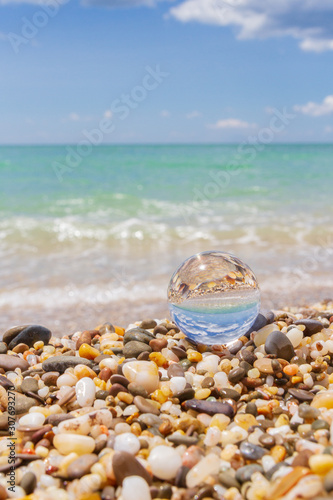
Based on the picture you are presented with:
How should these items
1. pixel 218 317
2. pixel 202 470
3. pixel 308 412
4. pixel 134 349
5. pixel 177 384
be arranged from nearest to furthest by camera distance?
1. pixel 202 470
2. pixel 308 412
3. pixel 177 384
4. pixel 218 317
5. pixel 134 349

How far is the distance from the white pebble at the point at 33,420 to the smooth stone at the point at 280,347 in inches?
49.8

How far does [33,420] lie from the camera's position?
229 centimetres

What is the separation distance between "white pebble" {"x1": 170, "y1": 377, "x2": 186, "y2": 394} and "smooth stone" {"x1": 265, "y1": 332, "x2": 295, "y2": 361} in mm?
547

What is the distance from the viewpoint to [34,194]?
17609 mm

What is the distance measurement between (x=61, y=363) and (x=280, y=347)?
1243 mm

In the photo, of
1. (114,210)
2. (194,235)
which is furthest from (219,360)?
(114,210)

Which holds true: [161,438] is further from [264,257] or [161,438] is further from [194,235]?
[194,235]

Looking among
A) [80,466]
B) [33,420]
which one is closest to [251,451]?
[80,466]

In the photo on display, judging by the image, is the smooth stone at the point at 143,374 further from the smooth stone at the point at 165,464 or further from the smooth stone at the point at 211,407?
the smooth stone at the point at 165,464

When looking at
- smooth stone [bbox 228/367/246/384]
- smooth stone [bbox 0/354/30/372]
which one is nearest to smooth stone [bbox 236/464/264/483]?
smooth stone [bbox 228/367/246/384]

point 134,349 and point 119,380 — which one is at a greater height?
point 119,380

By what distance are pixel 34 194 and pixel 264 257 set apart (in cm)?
1197

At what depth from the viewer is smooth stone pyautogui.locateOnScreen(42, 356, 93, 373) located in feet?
9.18

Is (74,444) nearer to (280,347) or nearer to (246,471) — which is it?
(246,471)
